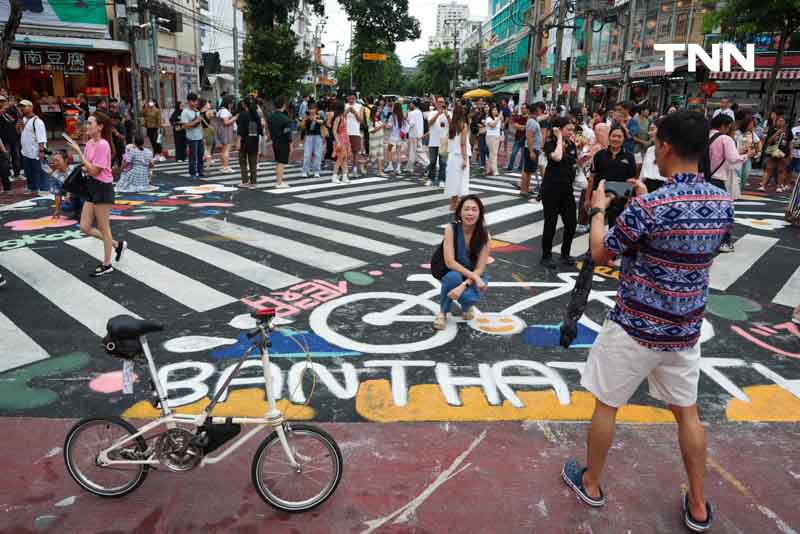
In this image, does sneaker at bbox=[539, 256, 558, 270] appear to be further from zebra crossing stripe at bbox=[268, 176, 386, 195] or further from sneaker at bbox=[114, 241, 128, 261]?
zebra crossing stripe at bbox=[268, 176, 386, 195]

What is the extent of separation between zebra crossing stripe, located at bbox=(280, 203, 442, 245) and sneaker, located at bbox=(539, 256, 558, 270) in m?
1.62

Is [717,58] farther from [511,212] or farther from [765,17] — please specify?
[511,212]

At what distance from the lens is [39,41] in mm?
23562

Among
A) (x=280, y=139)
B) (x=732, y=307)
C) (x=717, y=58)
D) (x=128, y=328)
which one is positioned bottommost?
(x=732, y=307)

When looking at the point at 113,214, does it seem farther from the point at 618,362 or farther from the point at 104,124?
the point at 618,362

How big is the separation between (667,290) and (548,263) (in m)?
4.83

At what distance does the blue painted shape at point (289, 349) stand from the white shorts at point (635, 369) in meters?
2.42

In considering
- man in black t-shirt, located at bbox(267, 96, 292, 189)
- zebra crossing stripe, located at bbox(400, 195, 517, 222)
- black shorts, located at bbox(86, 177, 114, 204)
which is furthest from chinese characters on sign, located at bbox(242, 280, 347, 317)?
man in black t-shirt, located at bbox(267, 96, 292, 189)

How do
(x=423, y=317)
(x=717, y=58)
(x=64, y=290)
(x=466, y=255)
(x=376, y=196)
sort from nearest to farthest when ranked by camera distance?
(x=466, y=255) → (x=423, y=317) → (x=64, y=290) → (x=376, y=196) → (x=717, y=58)

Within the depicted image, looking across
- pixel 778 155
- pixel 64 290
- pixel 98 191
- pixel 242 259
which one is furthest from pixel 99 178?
pixel 778 155

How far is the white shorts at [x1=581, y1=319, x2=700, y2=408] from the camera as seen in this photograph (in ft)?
9.17

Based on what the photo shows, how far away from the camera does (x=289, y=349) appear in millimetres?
4957

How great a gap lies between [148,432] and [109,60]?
2976 centimetres

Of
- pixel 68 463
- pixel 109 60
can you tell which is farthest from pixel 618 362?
pixel 109 60
